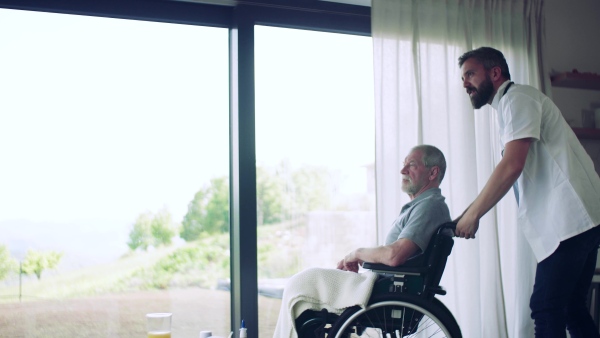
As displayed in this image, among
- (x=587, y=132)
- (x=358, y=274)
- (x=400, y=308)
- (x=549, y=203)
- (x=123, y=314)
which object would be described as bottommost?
(x=123, y=314)

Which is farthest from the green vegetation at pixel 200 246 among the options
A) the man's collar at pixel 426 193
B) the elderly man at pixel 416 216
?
the man's collar at pixel 426 193

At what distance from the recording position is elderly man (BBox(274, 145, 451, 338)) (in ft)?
7.47

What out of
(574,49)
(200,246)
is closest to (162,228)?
(200,246)

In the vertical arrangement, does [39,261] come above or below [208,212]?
below

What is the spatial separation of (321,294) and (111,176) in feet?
4.26

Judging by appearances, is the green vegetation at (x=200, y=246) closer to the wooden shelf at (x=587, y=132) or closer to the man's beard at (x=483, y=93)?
the man's beard at (x=483, y=93)

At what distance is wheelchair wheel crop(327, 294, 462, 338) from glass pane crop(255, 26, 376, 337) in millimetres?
1078

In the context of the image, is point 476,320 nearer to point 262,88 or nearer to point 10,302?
point 262,88

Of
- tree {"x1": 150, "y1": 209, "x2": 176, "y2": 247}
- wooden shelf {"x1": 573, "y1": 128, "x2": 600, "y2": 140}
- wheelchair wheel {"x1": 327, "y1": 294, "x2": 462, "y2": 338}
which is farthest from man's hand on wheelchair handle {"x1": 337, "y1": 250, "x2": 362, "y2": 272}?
wooden shelf {"x1": 573, "y1": 128, "x2": 600, "y2": 140}

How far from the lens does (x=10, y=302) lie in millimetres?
Result: 2889

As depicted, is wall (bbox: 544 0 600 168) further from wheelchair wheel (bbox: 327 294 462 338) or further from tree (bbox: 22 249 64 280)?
tree (bbox: 22 249 64 280)

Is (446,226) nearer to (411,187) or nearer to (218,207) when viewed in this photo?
(411,187)

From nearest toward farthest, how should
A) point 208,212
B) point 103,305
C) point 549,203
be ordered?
point 549,203
point 103,305
point 208,212

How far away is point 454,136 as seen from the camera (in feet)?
11.2
